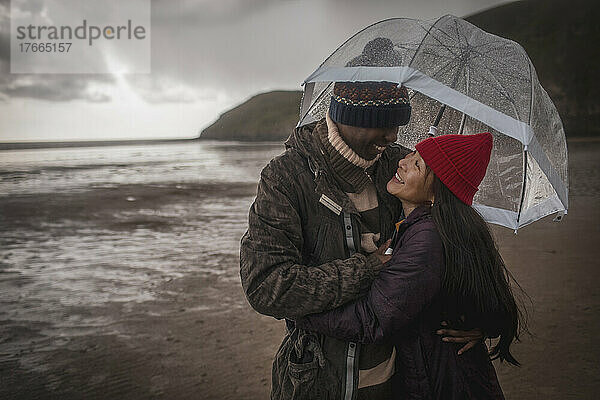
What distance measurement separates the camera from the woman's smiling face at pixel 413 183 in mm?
1580

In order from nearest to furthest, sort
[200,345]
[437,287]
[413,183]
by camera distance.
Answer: [437,287], [413,183], [200,345]

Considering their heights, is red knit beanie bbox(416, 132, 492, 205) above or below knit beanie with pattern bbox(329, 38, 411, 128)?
below

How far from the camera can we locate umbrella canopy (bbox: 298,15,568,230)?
154cm

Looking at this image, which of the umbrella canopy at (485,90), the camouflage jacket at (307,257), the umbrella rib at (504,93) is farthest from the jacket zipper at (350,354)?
the umbrella rib at (504,93)

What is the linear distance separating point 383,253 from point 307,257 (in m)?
0.23

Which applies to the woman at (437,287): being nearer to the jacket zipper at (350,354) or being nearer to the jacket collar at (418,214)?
the jacket collar at (418,214)

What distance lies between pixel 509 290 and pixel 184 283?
15.9 ft

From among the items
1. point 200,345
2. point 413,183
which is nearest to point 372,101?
point 413,183

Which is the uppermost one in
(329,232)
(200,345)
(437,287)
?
(329,232)

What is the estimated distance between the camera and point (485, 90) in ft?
5.35

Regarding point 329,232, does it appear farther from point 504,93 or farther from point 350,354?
point 504,93

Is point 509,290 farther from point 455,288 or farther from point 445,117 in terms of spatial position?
point 445,117

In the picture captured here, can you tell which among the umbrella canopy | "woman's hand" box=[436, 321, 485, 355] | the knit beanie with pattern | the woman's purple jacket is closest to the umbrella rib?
the umbrella canopy

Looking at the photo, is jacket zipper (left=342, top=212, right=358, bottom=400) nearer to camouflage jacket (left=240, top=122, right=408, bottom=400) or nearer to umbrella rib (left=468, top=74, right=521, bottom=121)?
camouflage jacket (left=240, top=122, right=408, bottom=400)
